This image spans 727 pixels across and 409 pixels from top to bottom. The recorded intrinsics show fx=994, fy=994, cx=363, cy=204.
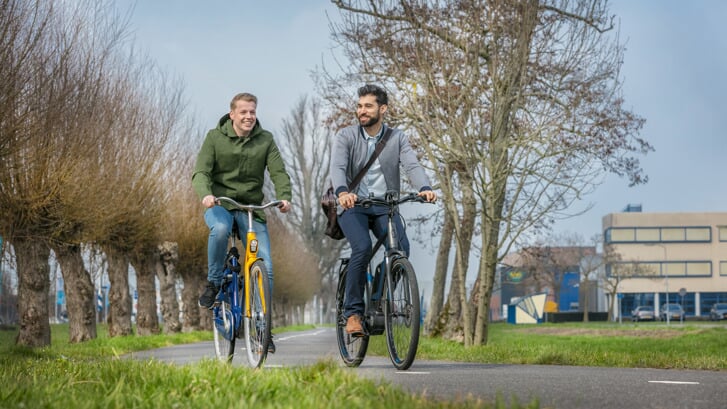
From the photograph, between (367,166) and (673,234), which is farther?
(673,234)

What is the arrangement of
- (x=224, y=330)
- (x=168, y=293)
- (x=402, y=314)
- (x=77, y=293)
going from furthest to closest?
(x=168, y=293)
(x=77, y=293)
(x=224, y=330)
(x=402, y=314)

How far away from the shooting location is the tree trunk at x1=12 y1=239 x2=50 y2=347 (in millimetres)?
18875

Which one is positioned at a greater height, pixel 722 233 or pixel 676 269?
pixel 722 233

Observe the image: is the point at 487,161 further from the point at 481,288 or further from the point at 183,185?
A: the point at 183,185

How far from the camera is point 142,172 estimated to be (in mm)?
22344

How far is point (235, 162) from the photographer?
796cm

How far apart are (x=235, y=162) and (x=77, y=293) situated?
55.2 ft

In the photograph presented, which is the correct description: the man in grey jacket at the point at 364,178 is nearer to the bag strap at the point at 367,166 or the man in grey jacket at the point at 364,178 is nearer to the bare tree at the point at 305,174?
the bag strap at the point at 367,166

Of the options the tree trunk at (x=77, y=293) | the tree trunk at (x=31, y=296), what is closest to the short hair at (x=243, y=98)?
the tree trunk at (x=31, y=296)

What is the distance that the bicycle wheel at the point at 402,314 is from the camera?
700 centimetres

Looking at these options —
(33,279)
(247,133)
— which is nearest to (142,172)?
(33,279)

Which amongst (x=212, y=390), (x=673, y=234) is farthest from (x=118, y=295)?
(x=673, y=234)

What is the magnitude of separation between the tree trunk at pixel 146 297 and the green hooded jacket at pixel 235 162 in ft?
69.1

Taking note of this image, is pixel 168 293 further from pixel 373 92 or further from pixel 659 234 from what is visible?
pixel 659 234
